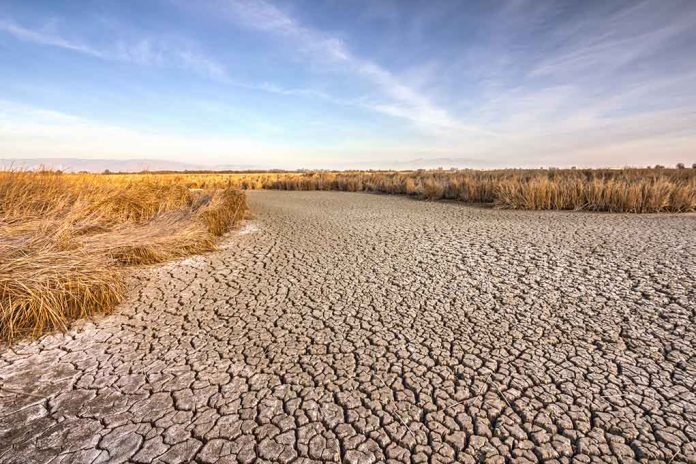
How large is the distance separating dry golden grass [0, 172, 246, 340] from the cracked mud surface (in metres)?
0.27

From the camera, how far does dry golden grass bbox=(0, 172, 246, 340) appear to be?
2568mm

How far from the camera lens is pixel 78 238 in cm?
359

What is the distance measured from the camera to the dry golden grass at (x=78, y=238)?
2.57 meters

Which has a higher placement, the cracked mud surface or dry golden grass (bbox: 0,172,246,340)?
dry golden grass (bbox: 0,172,246,340)

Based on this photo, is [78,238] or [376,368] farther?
[78,238]

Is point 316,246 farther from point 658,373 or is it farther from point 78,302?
point 658,373

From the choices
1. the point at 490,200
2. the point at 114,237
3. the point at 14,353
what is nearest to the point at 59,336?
the point at 14,353

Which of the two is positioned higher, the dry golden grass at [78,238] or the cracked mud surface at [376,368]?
the dry golden grass at [78,238]

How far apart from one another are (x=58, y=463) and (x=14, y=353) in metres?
1.31

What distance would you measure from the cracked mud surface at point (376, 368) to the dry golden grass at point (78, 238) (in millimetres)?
267

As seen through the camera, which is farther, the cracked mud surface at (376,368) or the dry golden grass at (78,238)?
the dry golden grass at (78,238)

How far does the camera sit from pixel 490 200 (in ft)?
32.0

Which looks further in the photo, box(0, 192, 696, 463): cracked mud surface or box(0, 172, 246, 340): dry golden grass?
box(0, 172, 246, 340): dry golden grass

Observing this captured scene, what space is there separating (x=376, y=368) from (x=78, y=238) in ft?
11.4
